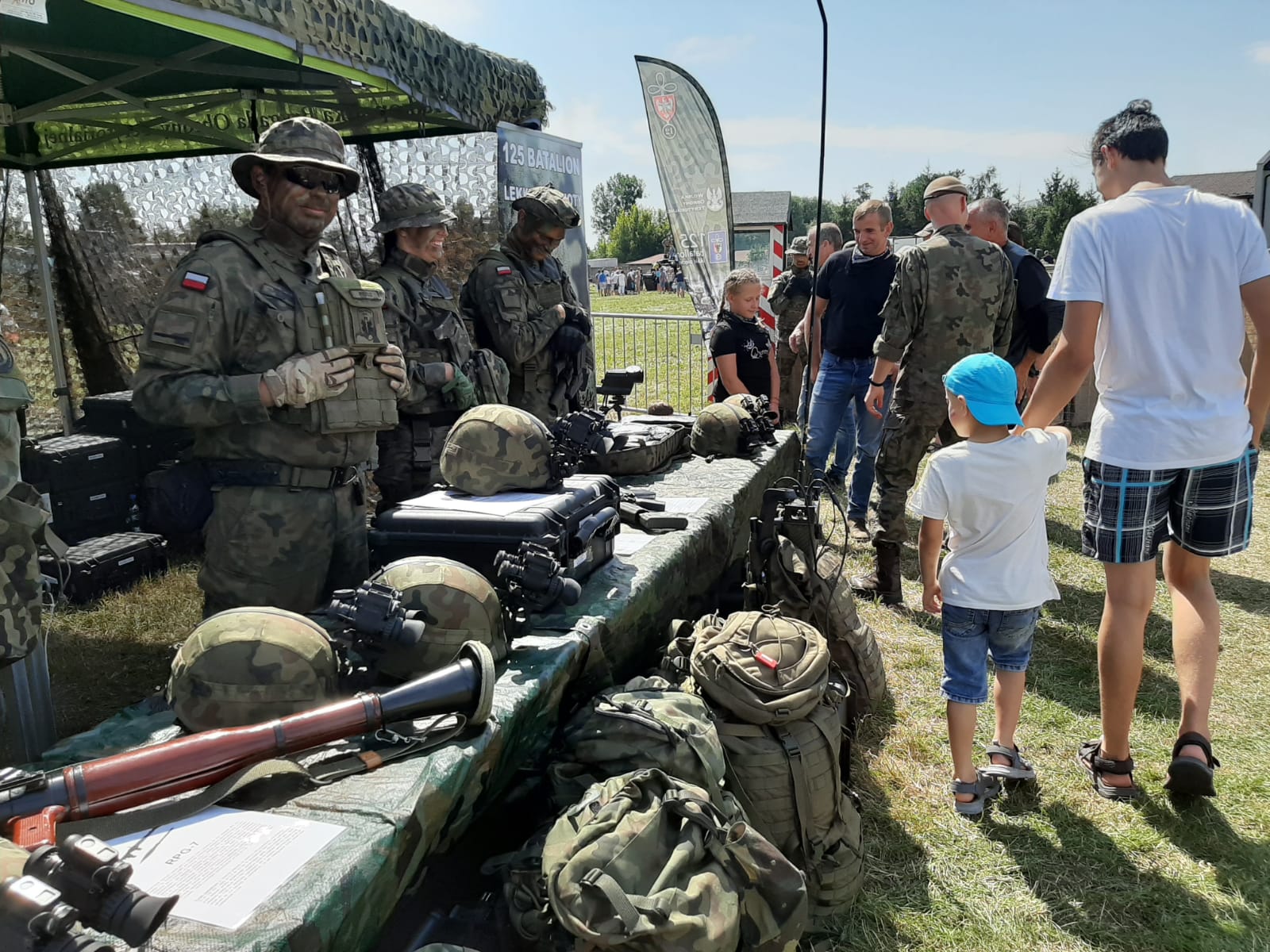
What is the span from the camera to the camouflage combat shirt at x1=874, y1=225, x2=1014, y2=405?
473 cm

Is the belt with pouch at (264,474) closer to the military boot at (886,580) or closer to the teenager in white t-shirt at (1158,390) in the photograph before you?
the teenager in white t-shirt at (1158,390)

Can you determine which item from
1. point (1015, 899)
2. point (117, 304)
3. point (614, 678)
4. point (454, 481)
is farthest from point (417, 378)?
point (117, 304)

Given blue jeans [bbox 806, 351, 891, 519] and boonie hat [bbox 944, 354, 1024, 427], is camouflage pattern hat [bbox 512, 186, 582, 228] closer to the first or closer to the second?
blue jeans [bbox 806, 351, 891, 519]

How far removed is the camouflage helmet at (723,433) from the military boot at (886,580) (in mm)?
932

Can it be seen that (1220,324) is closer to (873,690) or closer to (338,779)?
(873,690)

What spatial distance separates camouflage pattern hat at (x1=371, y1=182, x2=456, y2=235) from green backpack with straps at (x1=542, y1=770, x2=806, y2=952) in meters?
2.89

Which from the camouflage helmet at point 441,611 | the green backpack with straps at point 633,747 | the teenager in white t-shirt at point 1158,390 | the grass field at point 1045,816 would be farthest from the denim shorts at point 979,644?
the camouflage helmet at point 441,611

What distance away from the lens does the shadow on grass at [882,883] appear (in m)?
2.48

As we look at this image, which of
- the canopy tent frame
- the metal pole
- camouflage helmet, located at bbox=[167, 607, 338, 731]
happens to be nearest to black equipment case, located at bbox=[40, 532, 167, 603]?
the metal pole

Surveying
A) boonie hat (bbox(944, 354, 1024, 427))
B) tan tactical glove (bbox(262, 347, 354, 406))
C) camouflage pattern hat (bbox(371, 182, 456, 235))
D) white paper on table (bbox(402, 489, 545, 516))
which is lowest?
white paper on table (bbox(402, 489, 545, 516))

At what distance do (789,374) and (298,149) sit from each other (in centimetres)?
719

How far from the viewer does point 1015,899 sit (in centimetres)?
266

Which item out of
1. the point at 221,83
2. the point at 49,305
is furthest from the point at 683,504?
the point at 49,305

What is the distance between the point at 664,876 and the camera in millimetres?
1632
